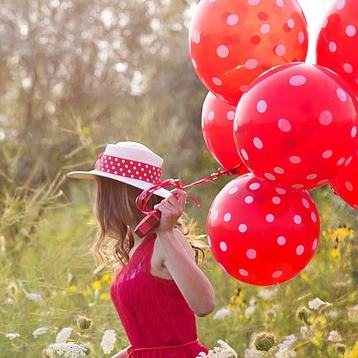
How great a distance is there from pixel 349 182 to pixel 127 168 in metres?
0.71

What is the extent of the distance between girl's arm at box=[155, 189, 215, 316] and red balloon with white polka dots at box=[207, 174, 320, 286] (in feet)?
0.45

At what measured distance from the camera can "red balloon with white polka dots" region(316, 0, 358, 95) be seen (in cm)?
253

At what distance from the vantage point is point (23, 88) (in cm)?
1048

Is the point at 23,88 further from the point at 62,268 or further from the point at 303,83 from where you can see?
the point at 303,83

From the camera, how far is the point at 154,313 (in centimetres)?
281

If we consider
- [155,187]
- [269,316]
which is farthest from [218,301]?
[155,187]

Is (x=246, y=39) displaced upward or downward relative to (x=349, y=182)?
upward

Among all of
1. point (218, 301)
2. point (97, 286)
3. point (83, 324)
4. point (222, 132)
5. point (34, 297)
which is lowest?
point (218, 301)

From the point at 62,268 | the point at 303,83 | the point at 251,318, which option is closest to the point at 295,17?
the point at 303,83

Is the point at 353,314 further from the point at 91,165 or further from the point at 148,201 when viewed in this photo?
the point at 91,165

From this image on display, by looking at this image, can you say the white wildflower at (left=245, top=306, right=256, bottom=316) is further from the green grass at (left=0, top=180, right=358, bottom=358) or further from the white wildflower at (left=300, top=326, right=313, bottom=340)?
the white wildflower at (left=300, top=326, right=313, bottom=340)

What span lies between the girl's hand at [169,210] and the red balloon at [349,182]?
18.9 inches

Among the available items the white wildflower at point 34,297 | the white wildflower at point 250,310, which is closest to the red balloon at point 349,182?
the white wildflower at point 250,310

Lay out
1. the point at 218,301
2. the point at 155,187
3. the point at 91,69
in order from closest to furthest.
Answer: the point at 155,187, the point at 218,301, the point at 91,69
